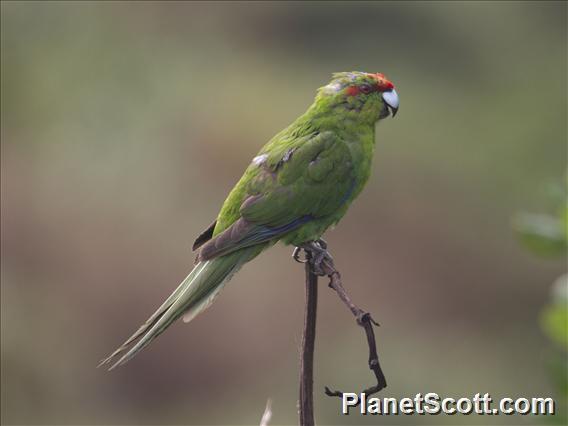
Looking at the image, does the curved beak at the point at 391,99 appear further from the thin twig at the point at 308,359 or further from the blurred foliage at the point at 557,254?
the thin twig at the point at 308,359

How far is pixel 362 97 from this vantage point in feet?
12.9

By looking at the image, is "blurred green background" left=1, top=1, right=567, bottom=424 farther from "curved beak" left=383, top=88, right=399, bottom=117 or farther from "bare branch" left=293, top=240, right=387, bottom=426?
"bare branch" left=293, top=240, right=387, bottom=426

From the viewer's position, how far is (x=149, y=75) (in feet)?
32.8

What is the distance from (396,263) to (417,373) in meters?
1.26

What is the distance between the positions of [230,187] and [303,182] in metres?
4.80

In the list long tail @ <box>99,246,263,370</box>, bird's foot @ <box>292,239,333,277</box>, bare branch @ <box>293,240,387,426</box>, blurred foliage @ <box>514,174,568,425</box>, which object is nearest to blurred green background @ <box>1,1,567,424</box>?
bird's foot @ <box>292,239,333,277</box>

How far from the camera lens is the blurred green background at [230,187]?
772cm

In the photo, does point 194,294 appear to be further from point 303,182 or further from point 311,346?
point 311,346

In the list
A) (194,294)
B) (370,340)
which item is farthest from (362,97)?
(370,340)

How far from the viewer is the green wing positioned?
11.6 ft

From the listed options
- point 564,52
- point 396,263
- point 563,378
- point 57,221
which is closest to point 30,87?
point 57,221

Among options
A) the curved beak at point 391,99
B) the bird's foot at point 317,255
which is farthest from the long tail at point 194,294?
the curved beak at point 391,99

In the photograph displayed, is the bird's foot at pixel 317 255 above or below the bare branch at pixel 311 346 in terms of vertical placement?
above

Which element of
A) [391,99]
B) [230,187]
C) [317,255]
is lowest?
[317,255]
